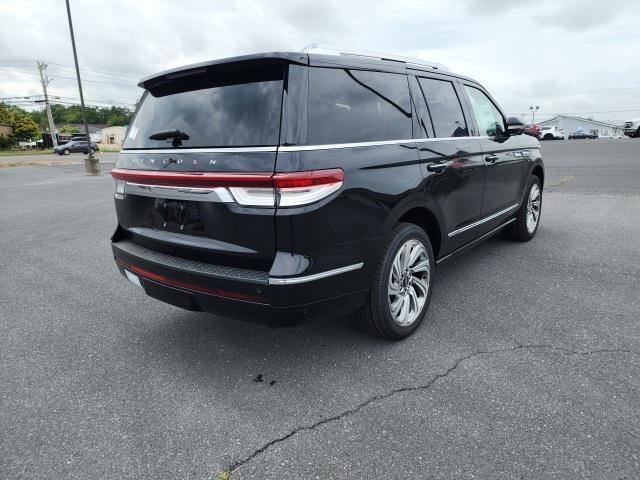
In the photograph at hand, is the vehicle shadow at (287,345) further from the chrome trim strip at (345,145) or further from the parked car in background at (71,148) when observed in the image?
the parked car in background at (71,148)

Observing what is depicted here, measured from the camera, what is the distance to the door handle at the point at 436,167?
317cm

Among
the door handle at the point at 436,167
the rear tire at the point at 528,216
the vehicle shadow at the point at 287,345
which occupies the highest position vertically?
the door handle at the point at 436,167

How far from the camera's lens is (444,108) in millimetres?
3654

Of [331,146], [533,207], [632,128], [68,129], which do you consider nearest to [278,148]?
[331,146]

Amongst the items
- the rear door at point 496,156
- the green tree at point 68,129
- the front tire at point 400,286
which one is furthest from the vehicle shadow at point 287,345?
the green tree at point 68,129

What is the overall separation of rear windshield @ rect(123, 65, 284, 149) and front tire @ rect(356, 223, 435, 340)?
3.51 ft

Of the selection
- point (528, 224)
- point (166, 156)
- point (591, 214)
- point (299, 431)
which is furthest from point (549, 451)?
point (591, 214)

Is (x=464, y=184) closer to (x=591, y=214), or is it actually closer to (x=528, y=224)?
(x=528, y=224)

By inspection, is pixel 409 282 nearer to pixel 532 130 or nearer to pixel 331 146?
pixel 331 146

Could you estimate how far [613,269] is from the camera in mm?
4418

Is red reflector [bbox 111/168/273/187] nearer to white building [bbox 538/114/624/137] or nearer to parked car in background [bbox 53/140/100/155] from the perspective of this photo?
parked car in background [bbox 53/140/100/155]

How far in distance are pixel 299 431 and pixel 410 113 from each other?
222 cm

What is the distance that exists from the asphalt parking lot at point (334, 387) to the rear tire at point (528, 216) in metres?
0.94

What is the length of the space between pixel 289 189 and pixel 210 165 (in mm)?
499
